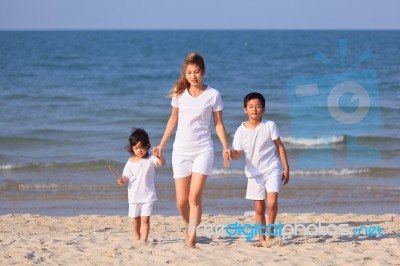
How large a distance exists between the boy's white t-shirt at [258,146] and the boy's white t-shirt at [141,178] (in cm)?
87

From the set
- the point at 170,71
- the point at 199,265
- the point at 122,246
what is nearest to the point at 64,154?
the point at 122,246

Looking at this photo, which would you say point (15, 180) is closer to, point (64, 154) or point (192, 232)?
point (64, 154)

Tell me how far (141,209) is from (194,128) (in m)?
1.17

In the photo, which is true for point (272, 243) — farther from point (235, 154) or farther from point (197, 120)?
point (197, 120)

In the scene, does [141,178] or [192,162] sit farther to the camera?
[141,178]

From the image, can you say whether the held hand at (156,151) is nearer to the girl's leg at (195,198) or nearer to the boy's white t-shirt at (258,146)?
the girl's leg at (195,198)

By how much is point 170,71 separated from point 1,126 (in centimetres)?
1916

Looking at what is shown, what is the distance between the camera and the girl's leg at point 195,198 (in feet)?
21.5

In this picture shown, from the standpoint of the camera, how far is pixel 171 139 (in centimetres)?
1697

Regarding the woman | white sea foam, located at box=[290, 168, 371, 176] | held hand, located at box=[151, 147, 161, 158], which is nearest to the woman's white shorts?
the woman

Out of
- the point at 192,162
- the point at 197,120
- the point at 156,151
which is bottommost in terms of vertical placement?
the point at 192,162

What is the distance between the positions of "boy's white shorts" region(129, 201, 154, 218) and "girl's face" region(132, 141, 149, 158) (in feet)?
1.57

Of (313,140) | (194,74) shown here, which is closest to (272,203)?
(194,74)

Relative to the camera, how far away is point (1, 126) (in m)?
19.6
